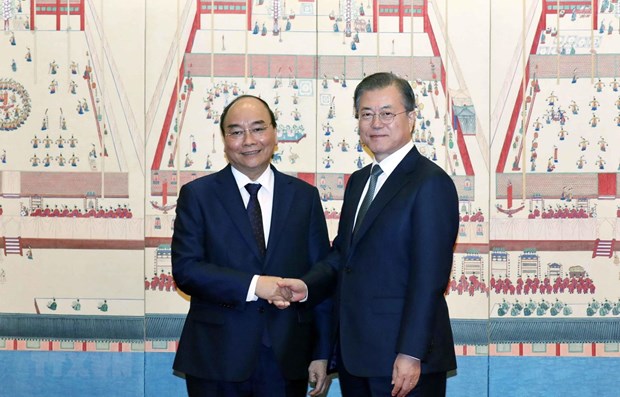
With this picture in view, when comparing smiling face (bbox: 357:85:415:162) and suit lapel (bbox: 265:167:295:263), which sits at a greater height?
smiling face (bbox: 357:85:415:162)

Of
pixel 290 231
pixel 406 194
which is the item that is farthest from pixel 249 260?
pixel 406 194

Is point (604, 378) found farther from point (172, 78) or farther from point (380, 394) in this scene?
point (172, 78)

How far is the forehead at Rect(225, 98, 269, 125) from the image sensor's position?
9.84 feet

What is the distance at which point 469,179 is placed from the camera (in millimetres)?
3863

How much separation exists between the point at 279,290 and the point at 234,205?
40 cm

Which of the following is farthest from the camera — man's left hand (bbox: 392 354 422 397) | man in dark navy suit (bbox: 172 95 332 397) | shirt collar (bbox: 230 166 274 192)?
shirt collar (bbox: 230 166 274 192)

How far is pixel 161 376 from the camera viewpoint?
156 inches

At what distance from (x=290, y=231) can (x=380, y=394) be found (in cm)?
74

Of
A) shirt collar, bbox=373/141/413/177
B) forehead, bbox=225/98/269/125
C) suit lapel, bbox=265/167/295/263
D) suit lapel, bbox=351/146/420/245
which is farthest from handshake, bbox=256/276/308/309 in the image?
forehead, bbox=225/98/269/125

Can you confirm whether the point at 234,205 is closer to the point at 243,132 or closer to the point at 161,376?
the point at 243,132

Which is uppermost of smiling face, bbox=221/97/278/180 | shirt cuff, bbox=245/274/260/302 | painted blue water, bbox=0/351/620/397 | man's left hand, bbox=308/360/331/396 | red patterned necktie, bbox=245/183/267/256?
smiling face, bbox=221/97/278/180

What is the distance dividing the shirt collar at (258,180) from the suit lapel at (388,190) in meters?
0.51

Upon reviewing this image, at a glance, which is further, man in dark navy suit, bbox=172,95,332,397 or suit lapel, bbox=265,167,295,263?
suit lapel, bbox=265,167,295,263

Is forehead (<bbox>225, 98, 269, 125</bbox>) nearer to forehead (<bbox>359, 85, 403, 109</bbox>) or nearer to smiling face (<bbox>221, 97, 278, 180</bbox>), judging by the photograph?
smiling face (<bbox>221, 97, 278, 180</bbox>)
